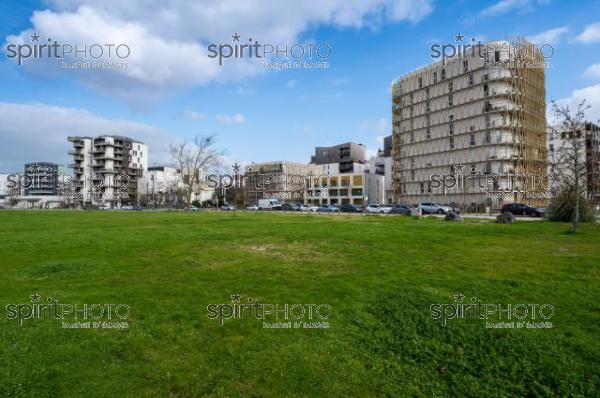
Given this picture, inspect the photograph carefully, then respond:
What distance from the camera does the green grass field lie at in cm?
514

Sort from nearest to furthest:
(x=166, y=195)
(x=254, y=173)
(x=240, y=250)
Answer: (x=240, y=250) → (x=166, y=195) → (x=254, y=173)

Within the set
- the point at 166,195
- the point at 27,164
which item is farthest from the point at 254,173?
the point at 27,164

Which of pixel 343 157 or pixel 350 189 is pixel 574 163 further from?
pixel 343 157

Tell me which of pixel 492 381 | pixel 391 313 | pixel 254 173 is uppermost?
pixel 254 173

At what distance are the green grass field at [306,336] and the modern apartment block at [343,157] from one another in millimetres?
120034

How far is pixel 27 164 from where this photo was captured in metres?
191

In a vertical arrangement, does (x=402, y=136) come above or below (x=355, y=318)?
above

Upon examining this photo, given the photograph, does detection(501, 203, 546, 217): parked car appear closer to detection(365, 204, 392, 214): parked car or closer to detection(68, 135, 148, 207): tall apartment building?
detection(365, 204, 392, 214): parked car

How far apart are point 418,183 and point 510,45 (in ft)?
117

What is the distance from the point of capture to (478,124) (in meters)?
78.1

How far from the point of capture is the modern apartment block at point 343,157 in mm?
131250

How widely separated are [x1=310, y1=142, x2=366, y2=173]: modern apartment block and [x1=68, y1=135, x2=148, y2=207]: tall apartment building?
7374cm

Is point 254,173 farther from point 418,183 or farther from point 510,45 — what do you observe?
point 510,45

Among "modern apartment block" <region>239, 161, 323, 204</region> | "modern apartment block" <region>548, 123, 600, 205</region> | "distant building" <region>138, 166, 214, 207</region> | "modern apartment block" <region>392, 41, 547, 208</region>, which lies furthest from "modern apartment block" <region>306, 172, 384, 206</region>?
"modern apartment block" <region>548, 123, 600, 205</region>
